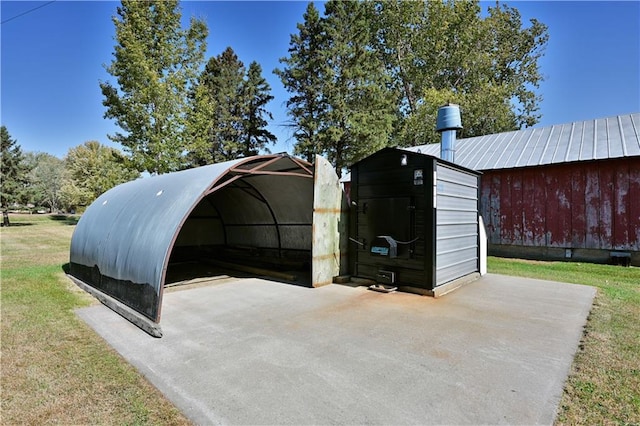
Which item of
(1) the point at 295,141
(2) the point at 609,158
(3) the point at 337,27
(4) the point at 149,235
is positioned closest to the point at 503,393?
(4) the point at 149,235

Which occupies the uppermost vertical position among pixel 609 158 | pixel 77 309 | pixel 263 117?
pixel 263 117

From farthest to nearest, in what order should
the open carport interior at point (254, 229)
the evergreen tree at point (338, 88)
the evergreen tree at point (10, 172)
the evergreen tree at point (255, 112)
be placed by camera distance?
the evergreen tree at point (255, 112) < the evergreen tree at point (10, 172) < the evergreen tree at point (338, 88) < the open carport interior at point (254, 229)

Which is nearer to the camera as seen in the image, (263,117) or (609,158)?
(609,158)

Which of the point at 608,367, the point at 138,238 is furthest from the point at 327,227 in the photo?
the point at 608,367

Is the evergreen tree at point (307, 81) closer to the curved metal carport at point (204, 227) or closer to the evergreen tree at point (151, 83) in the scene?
the evergreen tree at point (151, 83)

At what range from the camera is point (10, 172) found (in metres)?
26.6

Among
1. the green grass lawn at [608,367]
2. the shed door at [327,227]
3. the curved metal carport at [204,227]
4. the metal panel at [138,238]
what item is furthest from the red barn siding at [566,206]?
the metal panel at [138,238]

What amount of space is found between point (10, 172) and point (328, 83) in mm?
25730

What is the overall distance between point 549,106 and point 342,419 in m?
32.0

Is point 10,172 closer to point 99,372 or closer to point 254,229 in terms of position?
point 254,229

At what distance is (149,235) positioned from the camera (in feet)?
17.7

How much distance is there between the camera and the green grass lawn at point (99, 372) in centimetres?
263

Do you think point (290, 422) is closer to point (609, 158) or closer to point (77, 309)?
point (77, 309)

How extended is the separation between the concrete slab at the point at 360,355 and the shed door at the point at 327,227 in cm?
114
